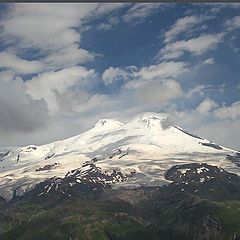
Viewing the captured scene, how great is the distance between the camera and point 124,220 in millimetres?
141125

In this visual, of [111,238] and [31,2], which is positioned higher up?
[31,2]

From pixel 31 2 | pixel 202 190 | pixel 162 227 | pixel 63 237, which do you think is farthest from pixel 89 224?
pixel 31 2

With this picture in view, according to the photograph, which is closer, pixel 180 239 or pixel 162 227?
pixel 180 239

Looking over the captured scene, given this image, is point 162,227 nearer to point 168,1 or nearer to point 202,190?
point 202,190

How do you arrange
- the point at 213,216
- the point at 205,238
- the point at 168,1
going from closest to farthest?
the point at 168,1 < the point at 205,238 < the point at 213,216

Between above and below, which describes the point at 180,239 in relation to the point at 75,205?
below

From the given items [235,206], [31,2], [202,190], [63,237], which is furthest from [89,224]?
[31,2]

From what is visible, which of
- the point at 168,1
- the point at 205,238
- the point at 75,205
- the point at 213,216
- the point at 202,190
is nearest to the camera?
the point at 168,1

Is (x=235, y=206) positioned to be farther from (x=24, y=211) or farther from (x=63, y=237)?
(x=24, y=211)

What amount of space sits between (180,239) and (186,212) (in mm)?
15755

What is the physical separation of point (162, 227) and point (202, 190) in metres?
62.7

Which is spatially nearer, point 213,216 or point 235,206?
point 213,216

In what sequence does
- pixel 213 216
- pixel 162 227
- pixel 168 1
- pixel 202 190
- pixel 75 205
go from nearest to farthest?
pixel 168 1, pixel 213 216, pixel 162 227, pixel 75 205, pixel 202 190

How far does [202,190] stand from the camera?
198m
